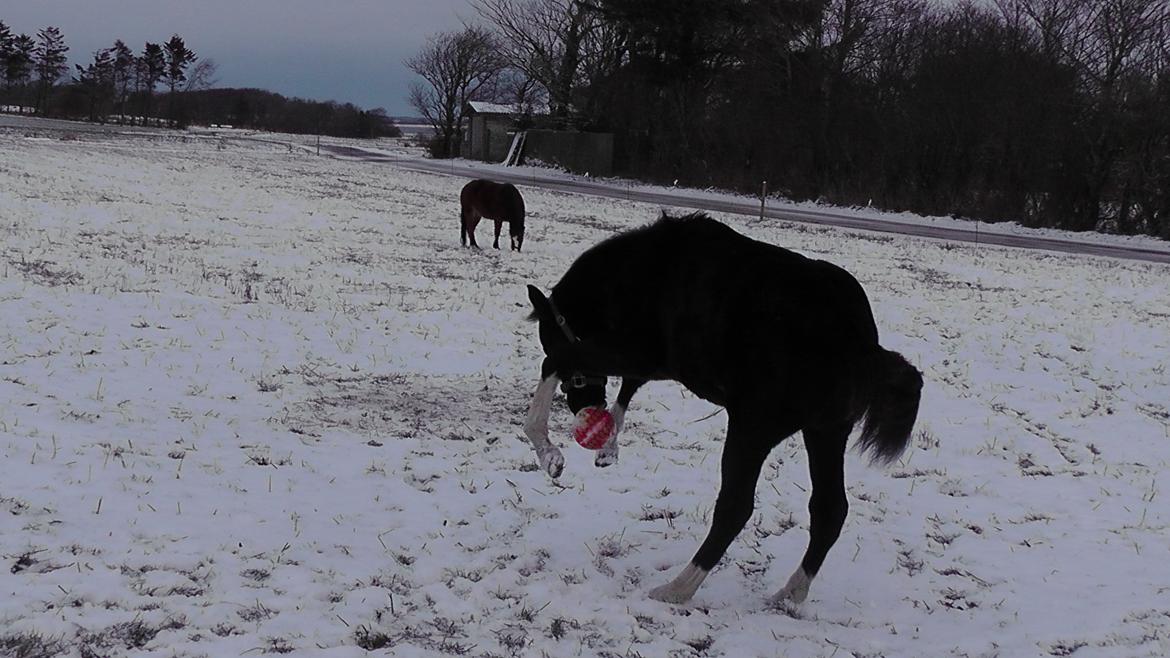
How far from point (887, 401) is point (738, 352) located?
68 centimetres

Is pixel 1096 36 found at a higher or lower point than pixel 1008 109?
higher

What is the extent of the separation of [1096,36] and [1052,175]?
5484 millimetres

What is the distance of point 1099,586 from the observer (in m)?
4.55

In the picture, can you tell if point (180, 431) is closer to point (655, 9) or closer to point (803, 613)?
Answer: point (803, 613)

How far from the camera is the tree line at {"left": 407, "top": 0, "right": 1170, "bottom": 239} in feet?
90.2

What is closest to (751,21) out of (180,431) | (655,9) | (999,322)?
(655,9)

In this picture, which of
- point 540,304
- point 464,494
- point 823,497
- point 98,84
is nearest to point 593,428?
point 540,304

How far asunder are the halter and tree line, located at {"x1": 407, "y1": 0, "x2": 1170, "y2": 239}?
26.5m

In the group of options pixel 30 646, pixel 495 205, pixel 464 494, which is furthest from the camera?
pixel 495 205

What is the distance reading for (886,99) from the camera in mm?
34031

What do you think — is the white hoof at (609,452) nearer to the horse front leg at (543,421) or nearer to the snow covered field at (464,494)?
the horse front leg at (543,421)

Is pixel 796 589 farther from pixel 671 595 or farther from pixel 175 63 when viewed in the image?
pixel 175 63

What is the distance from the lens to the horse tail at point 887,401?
13.0ft

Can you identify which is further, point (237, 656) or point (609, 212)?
point (609, 212)
